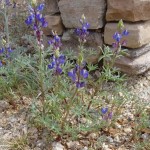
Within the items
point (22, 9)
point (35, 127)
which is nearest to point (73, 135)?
point (35, 127)

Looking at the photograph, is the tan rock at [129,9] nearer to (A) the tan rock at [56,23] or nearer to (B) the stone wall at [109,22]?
(B) the stone wall at [109,22]

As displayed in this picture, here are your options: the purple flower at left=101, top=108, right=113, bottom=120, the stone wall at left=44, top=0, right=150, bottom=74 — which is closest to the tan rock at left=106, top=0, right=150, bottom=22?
the stone wall at left=44, top=0, right=150, bottom=74

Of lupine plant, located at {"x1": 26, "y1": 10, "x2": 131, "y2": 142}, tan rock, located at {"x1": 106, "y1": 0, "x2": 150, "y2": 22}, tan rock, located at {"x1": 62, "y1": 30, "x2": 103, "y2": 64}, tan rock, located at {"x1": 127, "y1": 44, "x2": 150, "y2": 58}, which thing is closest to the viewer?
lupine plant, located at {"x1": 26, "y1": 10, "x2": 131, "y2": 142}

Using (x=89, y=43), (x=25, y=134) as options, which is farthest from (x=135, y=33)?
(x=25, y=134)

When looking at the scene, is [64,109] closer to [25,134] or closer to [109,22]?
[25,134]

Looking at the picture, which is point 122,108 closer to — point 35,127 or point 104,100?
point 104,100

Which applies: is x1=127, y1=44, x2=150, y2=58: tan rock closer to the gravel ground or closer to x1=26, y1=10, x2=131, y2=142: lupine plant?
the gravel ground

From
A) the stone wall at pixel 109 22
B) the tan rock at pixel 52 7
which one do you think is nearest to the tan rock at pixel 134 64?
the stone wall at pixel 109 22

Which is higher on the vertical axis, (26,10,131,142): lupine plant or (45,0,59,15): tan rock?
(45,0,59,15): tan rock
